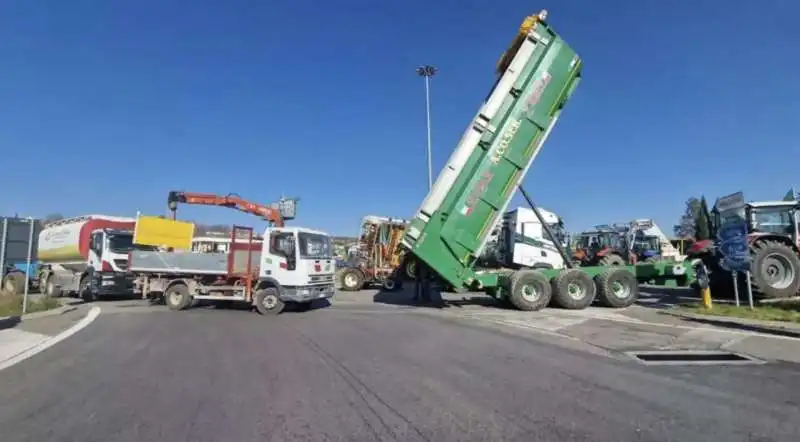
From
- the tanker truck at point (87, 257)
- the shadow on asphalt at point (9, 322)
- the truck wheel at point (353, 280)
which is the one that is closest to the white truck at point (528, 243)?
the truck wheel at point (353, 280)

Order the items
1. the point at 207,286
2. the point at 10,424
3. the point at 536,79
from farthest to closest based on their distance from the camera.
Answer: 1. the point at 207,286
2. the point at 536,79
3. the point at 10,424

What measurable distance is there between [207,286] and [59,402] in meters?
11.1

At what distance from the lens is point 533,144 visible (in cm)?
1528

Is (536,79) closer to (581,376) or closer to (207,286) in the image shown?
(581,376)

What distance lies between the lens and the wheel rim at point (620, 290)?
15.8 metres

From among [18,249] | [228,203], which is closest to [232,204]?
[228,203]

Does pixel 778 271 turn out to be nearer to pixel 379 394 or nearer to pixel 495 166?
pixel 495 166

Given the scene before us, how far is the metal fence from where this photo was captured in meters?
13.8

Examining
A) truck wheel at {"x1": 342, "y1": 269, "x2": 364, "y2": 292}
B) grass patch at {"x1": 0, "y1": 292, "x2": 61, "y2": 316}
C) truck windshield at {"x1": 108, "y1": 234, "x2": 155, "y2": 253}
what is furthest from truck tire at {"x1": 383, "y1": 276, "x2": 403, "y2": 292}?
grass patch at {"x1": 0, "y1": 292, "x2": 61, "y2": 316}

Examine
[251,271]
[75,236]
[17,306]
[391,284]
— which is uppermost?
[75,236]

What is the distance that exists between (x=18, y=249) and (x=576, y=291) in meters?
18.8

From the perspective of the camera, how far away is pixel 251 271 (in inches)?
632

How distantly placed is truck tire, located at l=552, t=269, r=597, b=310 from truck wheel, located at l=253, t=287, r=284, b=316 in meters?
8.18

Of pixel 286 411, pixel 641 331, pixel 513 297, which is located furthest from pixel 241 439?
pixel 513 297
